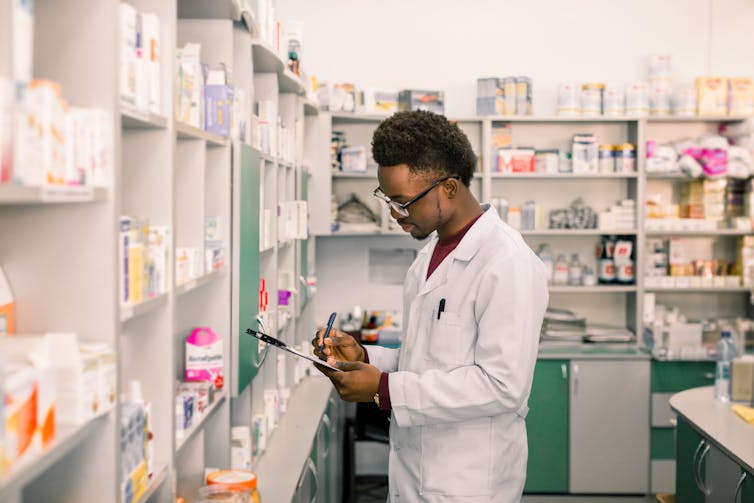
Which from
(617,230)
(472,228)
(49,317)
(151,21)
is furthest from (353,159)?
(49,317)

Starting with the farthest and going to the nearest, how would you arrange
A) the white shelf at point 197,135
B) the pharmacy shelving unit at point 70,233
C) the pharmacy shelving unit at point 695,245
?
the pharmacy shelving unit at point 695,245, the white shelf at point 197,135, the pharmacy shelving unit at point 70,233

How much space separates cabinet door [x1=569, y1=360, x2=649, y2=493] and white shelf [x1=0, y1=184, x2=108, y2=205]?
4.63 meters

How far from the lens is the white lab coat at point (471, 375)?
2.19 meters

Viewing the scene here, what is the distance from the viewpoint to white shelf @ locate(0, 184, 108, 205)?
1.22 metres

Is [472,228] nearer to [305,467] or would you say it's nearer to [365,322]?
[305,467]

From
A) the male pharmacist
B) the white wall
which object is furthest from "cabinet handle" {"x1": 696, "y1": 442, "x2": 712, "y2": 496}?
the white wall

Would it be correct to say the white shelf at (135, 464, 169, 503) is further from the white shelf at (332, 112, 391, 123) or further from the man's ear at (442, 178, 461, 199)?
the white shelf at (332, 112, 391, 123)

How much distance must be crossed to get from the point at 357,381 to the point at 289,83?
2.45 meters

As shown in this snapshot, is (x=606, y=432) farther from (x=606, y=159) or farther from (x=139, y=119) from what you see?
(x=139, y=119)

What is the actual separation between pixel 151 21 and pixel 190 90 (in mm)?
405

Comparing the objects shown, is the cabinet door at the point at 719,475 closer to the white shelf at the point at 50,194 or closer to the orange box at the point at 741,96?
the white shelf at the point at 50,194

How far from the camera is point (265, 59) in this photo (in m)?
3.58

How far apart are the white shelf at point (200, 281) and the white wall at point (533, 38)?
384cm

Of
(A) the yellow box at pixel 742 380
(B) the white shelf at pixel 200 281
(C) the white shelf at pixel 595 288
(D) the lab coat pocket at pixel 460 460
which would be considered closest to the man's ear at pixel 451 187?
(D) the lab coat pocket at pixel 460 460
